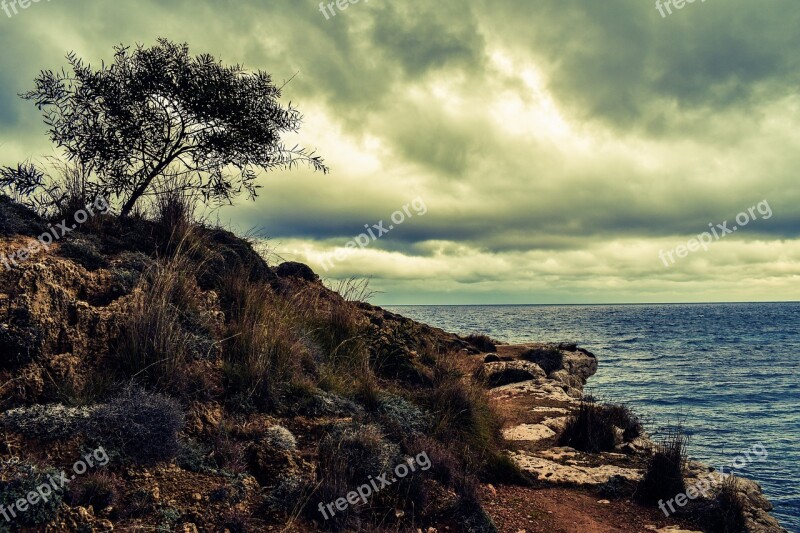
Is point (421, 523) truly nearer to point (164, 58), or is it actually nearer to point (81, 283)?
point (81, 283)

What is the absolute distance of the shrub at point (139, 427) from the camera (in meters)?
5.08

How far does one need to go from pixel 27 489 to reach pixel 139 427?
106 cm

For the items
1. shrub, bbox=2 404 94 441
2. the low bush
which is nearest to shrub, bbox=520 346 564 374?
the low bush

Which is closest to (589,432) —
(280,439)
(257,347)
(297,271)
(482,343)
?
(280,439)

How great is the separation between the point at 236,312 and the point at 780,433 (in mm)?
19019

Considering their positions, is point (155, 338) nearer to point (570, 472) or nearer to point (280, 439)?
point (280, 439)

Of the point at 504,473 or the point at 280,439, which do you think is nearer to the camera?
the point at 280,439

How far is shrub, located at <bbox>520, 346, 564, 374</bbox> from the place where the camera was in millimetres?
21078

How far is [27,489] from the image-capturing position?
4.22 meters

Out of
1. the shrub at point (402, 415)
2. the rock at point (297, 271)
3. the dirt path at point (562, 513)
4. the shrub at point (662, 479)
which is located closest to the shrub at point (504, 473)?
the dirt path at point (562, 513)

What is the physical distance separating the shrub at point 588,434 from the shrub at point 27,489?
825 centimetres

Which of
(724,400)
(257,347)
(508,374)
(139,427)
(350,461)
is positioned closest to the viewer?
(139,427)

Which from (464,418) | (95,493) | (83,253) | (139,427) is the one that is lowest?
(464,418)

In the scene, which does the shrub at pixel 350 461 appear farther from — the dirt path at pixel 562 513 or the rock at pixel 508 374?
the rock at pixel 508 374
